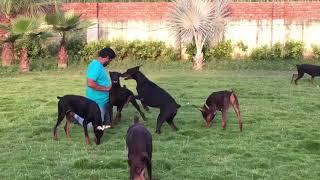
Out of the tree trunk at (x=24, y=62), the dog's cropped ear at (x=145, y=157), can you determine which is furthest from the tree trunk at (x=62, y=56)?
the dog's cropped ear at (x=145, y=157)

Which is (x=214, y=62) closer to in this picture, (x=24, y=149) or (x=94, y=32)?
(x=94, y=32)

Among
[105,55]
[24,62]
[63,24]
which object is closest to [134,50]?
[63,24]

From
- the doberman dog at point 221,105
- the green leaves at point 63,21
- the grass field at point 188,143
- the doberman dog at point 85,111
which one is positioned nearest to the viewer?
the grass field at point 188,143

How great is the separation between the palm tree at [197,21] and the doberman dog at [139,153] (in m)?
15.6

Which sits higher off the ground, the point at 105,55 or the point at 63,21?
the point at 63,21

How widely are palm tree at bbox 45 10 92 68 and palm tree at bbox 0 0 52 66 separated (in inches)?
35.5

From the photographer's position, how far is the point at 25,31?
19656mm

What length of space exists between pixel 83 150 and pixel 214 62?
15.3m

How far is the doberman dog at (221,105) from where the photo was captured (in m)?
9.51

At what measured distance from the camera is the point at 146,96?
31.7ft

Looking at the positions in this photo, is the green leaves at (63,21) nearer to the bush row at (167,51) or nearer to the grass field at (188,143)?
the bush row at (167,51)

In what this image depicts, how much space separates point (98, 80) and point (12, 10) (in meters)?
13.0

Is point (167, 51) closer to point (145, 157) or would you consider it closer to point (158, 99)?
point (158, 99)

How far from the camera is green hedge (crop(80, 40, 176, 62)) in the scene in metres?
23.0
